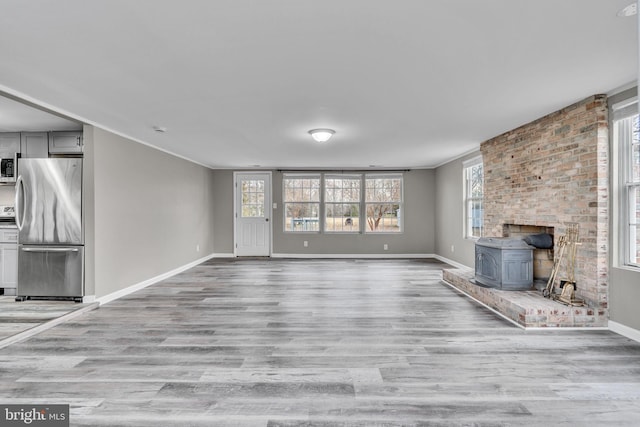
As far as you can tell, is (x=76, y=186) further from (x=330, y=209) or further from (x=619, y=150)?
(x=619, y=150)

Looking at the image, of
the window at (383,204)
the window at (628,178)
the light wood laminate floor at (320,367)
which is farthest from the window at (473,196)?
the window at (628,178)

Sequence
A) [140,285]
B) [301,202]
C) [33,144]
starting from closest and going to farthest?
1. [33,144]
2. [140,285]
3. [301,202]

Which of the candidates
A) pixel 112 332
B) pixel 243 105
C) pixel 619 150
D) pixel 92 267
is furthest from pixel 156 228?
pixel 619 150

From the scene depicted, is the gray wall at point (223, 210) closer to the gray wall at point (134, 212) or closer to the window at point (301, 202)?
the gray wall at point (134, 212)

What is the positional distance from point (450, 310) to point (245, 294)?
2.80 m

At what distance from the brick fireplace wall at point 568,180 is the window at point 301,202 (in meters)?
4.61

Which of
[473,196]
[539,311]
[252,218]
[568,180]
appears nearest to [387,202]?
[473,196]

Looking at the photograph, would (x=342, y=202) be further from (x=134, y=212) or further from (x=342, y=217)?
(x=134, y=212)

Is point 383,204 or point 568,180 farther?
point 383,204

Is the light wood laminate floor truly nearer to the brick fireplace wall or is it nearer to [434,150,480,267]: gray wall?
the brick fireplace wall

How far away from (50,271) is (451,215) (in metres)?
7.10

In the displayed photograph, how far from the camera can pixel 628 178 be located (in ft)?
10.5

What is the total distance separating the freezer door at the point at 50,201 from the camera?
4.24 metres

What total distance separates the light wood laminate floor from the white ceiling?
2326mm
